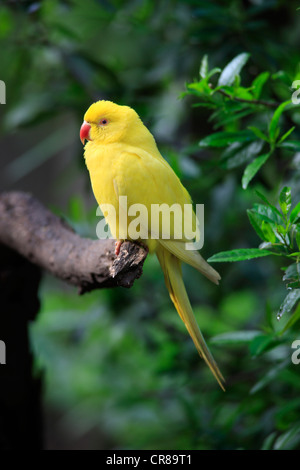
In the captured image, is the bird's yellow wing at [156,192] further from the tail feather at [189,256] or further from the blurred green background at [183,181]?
the blurred green background at [183,181]

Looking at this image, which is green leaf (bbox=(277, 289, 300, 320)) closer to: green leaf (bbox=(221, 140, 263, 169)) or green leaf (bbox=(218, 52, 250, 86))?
green leaf (bbox=(221, 140, 263, 169))

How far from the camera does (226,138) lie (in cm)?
139

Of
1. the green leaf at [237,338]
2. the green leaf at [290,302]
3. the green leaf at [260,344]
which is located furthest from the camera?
the green leaf at [237,338]

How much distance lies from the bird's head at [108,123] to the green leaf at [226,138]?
189mm

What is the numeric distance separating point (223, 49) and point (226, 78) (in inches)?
26.2

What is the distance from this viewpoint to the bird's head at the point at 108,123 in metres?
1.35

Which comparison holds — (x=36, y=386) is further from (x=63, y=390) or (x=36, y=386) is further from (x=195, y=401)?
(x=63, y=390)

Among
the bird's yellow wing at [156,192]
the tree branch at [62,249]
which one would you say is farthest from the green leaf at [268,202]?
the tree branch at [62,249]

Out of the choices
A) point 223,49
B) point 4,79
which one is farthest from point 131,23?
point 4,79

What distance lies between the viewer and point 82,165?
7.48 ft

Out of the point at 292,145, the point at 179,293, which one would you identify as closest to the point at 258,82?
the point at 292,145

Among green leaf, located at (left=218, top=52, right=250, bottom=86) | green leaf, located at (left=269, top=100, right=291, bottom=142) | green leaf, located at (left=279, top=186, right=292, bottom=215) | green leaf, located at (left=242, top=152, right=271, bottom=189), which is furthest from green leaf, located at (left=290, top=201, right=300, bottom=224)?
green leaf, located at (left=218, top=52, right=250, bottom=86)

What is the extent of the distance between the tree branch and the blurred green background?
218mm
